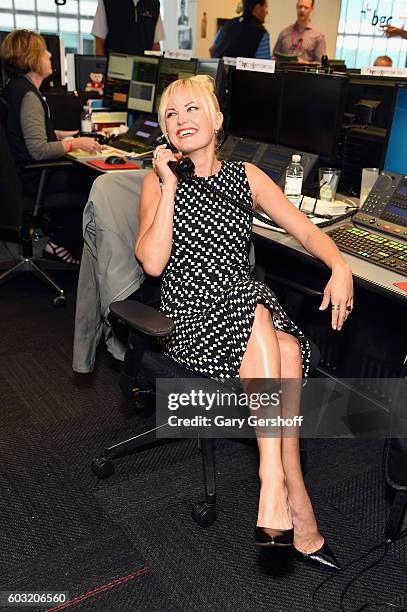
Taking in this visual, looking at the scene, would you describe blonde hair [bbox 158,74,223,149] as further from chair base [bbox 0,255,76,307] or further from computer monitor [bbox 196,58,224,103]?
chair base [bbox 0,255,76,307]

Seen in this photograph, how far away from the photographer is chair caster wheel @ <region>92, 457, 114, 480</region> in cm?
189

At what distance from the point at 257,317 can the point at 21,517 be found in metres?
0.89

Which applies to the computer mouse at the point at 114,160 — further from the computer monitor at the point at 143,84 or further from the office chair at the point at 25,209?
the computer monitor at the point at 143,84

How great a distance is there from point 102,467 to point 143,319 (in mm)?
654

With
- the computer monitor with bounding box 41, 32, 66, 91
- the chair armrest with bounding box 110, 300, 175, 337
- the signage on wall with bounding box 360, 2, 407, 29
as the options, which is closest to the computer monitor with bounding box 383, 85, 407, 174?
the chair armrest with bounding box 110, 300, 175, 337

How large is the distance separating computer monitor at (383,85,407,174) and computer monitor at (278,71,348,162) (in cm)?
20

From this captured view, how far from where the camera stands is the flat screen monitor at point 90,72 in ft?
12.9

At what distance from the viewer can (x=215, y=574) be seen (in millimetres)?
1575

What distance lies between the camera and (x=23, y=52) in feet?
10.2

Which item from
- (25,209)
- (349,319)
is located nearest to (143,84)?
(25,209)

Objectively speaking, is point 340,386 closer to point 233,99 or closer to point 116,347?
point 116,347

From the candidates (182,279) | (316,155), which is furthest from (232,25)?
(182,279)

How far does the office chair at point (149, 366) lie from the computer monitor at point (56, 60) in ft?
9.05

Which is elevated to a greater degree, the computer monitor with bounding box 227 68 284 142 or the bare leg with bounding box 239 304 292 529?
the computer monitor with bounding box 227 68 284 142
